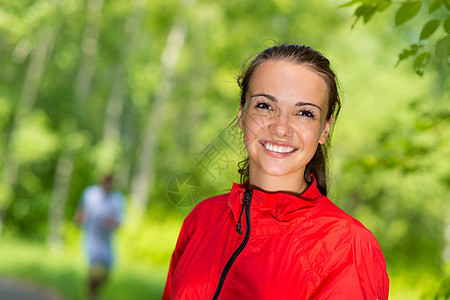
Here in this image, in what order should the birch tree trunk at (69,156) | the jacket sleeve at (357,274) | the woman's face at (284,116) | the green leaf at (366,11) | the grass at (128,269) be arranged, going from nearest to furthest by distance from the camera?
the jacket sleeve at (357,274) < the woman's face at (284,116) < the green leaf at (366,11) < the grass at (128,269) < the birch tree trunk at (69,156)

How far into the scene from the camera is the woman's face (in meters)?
1.55

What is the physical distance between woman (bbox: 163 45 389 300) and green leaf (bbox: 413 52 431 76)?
44cm

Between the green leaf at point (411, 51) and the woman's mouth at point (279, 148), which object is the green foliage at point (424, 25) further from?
the woman's mouth at point (279, 148)

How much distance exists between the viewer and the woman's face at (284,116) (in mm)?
1551

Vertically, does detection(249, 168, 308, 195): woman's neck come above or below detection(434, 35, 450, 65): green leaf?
below

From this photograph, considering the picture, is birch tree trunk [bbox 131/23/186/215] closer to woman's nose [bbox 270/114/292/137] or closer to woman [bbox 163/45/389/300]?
woman [bbox 163/45/389/300]

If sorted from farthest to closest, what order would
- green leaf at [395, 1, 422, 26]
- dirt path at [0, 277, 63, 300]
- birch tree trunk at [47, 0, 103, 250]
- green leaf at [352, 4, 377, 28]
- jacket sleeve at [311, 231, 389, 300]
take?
1. birch tree trunk at [47, 0, 103, 250]
2. dirt path at [0, 277, 63, 300]
3. green leaf at [352, 4, 377, 28]
4. green leaf at [395, 1, 422, 26]
5. jacket sleeve at [311, 231, 389, 300]

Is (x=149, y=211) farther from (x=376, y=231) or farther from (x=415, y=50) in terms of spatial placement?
(x=415, y=50)

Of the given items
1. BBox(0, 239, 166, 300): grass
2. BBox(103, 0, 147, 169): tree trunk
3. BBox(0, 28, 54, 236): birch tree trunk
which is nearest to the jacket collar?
BBox(0, 239, 166, 300): grass

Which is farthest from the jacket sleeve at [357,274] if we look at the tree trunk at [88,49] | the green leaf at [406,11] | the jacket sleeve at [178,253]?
the tree trunk at [88,49]

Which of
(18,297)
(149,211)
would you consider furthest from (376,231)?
(18,297)

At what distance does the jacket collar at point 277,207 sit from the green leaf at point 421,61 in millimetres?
748

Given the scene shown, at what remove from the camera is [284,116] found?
61.1 inches

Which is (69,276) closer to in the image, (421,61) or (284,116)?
(421,61)
